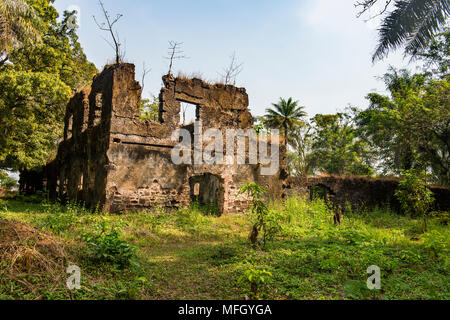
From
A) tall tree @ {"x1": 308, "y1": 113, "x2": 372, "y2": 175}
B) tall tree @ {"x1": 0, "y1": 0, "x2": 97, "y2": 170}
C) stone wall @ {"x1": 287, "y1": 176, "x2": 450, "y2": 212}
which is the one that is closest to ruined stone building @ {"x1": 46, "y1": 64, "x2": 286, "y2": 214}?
tall tree @ {"x1": 0, "y1": 0, "x2": 97, "y2": 170}

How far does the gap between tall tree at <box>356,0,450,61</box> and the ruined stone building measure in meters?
6.53

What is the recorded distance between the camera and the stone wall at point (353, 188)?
54.7 ft

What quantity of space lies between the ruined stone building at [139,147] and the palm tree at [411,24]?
6.52 meters

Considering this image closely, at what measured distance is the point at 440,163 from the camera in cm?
1845

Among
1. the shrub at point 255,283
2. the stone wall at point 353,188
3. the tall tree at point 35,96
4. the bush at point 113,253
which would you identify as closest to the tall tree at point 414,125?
the stone wall at point 353,188

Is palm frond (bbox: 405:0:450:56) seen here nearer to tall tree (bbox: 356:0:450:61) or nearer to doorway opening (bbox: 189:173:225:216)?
tall tree (bbox: 356:0:450:61)

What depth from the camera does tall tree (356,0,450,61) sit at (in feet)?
26.8

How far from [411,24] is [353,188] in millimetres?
10524

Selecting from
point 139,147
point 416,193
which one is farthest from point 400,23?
point 139,147

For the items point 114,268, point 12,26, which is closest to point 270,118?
point 12,26

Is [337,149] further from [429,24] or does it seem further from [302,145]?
[429,24]

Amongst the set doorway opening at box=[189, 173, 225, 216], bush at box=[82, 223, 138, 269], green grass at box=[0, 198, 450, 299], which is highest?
doorway opening at box=[189, 173, 225, 216]

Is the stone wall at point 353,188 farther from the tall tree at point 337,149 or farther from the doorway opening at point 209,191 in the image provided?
the tall tree at point 337,149

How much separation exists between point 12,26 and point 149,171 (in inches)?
335
